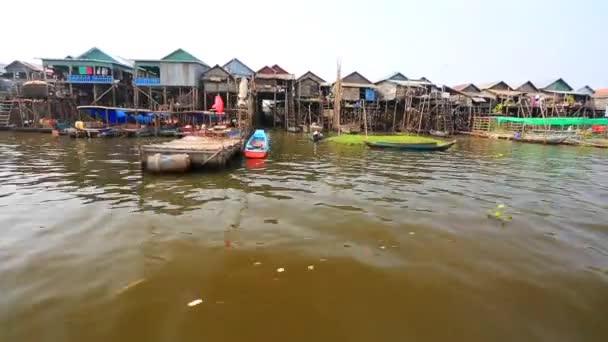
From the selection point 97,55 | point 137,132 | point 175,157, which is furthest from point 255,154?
point 97,55

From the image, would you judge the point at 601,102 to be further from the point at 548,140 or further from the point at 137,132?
the point at 137,132

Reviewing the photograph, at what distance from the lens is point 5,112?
1348 inches

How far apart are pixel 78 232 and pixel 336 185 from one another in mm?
7198

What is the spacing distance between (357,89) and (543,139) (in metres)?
19.7

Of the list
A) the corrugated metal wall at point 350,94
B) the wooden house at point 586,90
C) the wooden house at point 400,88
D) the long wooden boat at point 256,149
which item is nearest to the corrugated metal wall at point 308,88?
the corrugated metal wall at point 350,94

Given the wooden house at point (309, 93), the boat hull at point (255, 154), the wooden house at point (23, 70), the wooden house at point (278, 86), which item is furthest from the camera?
the wooden house at point (309, 93)

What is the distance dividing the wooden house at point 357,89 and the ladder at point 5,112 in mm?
34826

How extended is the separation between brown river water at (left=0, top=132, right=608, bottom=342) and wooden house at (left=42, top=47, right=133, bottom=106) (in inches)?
1139

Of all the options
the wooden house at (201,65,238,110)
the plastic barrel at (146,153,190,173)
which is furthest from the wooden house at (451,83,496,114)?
the plastic barrel at (146,153,190,173)

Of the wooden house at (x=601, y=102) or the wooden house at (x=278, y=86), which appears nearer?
the wooden house at (x=278, y=86)

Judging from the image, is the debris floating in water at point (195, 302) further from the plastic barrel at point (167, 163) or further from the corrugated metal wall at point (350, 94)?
the corrugated metal wall at point (350, 94)

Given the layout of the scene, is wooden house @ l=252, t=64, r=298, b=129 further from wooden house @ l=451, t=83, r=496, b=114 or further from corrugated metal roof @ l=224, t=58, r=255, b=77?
wooden house @ l=451, t=83, r=496, b=114

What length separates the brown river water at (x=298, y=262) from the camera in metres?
3.84

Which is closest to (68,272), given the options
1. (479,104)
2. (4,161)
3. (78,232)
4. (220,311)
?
(78,232)
